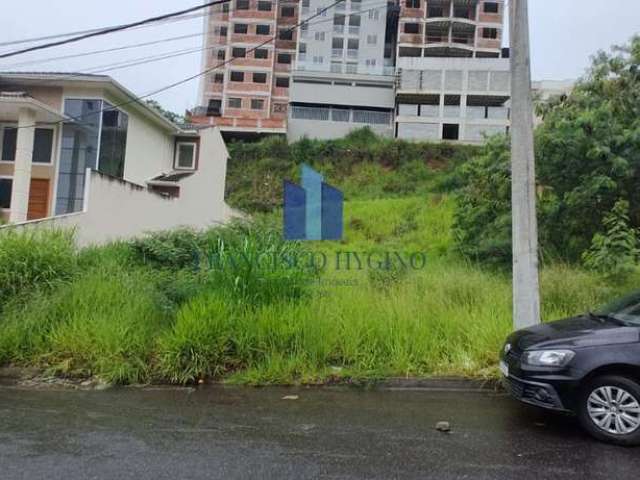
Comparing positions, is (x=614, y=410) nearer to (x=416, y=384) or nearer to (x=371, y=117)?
(x=416, y=384)

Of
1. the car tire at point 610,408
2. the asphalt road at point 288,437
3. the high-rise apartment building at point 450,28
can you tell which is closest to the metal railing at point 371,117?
the high-rise apartment building at point 450,28

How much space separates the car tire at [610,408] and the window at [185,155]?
18.2 m

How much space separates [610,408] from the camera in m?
3.77

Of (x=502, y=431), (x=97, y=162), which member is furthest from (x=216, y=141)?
(x=502, y=431)

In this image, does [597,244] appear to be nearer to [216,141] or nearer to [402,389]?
[402,389]

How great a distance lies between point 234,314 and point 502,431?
10.7 feet

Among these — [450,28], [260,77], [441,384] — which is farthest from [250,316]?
[450,28]

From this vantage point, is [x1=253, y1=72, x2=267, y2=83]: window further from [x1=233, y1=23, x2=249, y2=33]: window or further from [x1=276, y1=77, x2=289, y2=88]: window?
[x1=233, y1=23, x2=249, y2=33]: window

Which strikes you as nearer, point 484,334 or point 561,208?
point 484,334

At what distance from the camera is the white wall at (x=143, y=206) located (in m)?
10.8

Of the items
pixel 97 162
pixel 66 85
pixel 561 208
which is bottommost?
pixel 561 208

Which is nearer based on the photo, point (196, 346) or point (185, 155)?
point (196, 346)

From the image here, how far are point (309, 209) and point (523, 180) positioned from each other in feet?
22.9

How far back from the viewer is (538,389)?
397 centimetres
